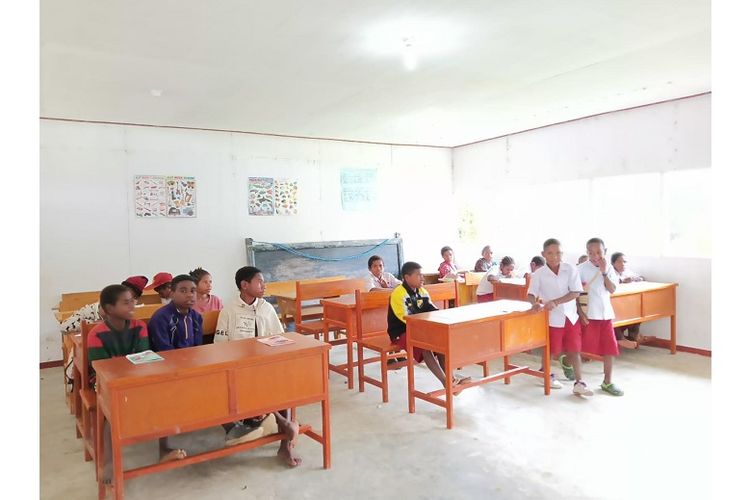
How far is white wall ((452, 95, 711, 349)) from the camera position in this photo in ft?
18.9

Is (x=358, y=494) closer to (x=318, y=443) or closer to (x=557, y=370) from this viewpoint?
(x=318, y=443)

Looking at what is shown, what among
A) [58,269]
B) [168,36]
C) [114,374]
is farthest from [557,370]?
[58,269]

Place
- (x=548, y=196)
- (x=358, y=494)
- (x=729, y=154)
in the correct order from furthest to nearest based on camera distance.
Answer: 1. (x=548, y=196)
2. (x=358, y=494)
3. (x=729, y=154)

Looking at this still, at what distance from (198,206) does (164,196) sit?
431 mm

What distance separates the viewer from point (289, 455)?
10.5 feet

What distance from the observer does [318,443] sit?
3.55 metres

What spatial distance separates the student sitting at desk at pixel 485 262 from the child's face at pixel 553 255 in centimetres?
304

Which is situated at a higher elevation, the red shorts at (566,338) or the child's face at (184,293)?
the child's face at (184,293)

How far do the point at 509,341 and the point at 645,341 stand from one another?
113 inches

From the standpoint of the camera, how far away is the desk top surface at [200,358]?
2576mm

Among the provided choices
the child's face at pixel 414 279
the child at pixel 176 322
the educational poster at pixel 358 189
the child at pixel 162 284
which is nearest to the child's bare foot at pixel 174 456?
the child at pixel 176 322

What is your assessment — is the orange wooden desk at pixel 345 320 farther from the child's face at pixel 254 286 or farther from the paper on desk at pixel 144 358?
the paper on desk at pixel 144 358

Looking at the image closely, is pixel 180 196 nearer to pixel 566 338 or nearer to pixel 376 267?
pixel 376 267

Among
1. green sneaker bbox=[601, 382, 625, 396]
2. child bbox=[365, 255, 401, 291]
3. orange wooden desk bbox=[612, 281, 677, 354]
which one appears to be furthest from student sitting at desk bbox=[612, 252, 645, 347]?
child bbox=[365, 255, 401, 291]
